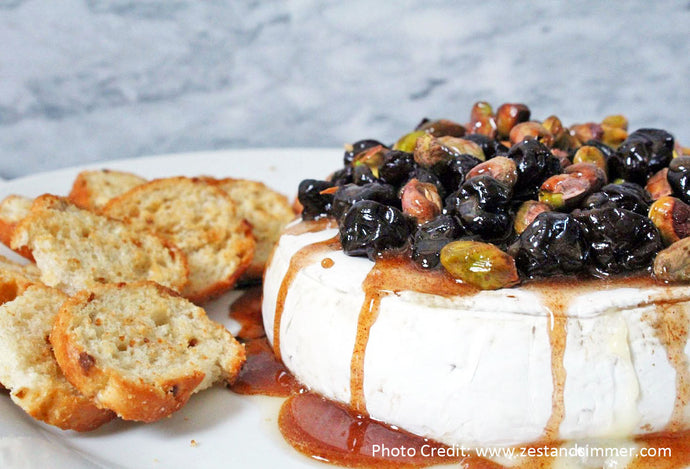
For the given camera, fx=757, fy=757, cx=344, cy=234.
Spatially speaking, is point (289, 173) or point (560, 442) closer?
point (560, 442)

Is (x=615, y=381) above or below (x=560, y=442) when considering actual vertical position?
above

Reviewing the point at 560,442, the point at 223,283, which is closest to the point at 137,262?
the point at 223,283

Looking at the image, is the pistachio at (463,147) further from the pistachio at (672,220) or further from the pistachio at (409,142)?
the pistachio at (672,220)

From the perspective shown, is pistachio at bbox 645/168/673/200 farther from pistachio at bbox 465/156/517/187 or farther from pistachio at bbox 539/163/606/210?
pistachio at bbox 465/156/517/187

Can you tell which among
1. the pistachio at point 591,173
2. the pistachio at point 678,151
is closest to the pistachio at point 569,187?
the pistachio at point 591,173

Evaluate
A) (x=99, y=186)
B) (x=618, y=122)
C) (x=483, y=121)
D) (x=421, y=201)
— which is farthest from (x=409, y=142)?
(x=99, y=186)

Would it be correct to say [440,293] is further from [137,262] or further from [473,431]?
[137,262]

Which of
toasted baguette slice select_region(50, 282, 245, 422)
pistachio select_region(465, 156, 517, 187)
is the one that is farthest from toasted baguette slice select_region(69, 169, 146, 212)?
pistachio select_region(465, 156, 517, 187)
